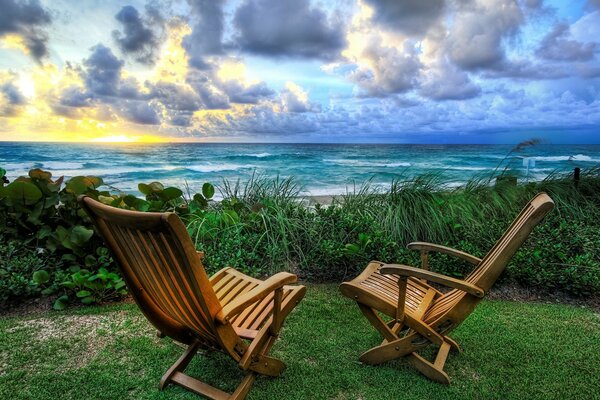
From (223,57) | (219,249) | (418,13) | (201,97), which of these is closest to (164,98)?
(201,97)

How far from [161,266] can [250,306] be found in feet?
2.85

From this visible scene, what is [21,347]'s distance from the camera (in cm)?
290

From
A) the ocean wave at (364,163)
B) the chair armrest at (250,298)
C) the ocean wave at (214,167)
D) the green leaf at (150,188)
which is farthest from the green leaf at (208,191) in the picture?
the ocean wave at (364,163)

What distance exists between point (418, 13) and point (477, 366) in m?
8.13

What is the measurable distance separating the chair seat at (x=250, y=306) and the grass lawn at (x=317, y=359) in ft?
1.35

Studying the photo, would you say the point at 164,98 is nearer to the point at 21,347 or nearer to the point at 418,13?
the point at 418,13

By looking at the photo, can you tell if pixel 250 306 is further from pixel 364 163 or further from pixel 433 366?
pixel 364 163

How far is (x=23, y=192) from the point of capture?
13.0ft

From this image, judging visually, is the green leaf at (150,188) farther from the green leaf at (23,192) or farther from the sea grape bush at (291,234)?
the green leaf at (23,192)

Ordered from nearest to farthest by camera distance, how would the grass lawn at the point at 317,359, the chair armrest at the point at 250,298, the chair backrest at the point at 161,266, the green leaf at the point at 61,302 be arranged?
1. the chair backrest at the point at 161,266
2. the chair armrest at the point at 250,298
3. the grass lawn at the point at 317,359
4. the green leaf at the point at 61,302

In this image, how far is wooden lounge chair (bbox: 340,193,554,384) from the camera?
7.54 feet

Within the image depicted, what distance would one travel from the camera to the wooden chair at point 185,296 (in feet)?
5.88

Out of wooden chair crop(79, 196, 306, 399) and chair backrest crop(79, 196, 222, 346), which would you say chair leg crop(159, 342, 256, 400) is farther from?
chair backrest crop(79, 196, 222, 346)

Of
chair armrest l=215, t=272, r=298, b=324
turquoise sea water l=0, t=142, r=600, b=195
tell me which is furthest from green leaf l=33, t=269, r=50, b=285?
turquoise sea water l=0, t=142, r=600, b=195
